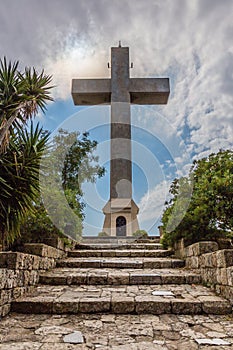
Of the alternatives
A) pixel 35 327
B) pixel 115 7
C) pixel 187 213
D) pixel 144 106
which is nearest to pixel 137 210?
pixel 144 106

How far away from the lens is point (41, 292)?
10.9 ft

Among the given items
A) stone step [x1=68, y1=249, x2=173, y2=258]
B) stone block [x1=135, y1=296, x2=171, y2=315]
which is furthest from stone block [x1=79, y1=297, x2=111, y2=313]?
stone step [x1=68, y1=249, x2=173, y2=258]

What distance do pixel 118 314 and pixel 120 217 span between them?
5.88m

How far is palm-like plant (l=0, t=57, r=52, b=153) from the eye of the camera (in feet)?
15.2

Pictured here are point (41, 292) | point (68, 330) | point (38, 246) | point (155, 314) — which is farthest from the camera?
point (38, 246)

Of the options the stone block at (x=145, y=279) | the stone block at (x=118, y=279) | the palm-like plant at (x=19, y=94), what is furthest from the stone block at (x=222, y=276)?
the palm-like plant at (x=19, y=94)

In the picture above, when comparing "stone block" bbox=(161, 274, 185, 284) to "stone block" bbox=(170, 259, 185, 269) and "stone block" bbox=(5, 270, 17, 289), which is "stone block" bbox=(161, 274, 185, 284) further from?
"stone block" bbox=(5, 270, 17, 289)

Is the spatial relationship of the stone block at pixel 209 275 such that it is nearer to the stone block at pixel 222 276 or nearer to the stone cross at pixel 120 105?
the stone block at pixel 222 276

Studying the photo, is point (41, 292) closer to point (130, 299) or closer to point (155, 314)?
point (130, 299)

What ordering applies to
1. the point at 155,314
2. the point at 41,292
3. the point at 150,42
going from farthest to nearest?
the point at 150,42
the point at 41,292
the point at 155,314

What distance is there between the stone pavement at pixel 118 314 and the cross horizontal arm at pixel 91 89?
6.56 m

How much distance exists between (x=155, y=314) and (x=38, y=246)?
→ 1.91 m

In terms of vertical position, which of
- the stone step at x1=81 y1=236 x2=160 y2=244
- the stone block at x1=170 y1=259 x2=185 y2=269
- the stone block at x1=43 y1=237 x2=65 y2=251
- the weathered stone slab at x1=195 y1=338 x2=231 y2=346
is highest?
the stone step at x1=81 y1=236 x2=160 y2=244

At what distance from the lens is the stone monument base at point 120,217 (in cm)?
857
